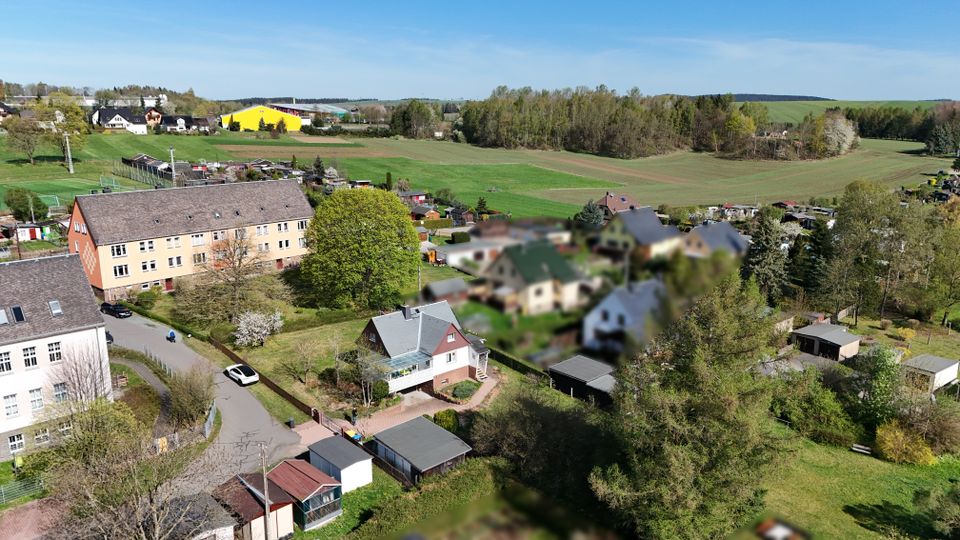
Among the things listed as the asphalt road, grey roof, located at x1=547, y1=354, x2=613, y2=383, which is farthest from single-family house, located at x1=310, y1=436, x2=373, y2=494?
grey roof, located at x1=547, y1=354, x2=613, y2=383

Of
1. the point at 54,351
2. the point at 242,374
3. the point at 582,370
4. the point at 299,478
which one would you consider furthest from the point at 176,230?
the point at 582,370

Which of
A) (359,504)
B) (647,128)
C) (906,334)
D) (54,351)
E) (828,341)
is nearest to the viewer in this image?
(359,504)

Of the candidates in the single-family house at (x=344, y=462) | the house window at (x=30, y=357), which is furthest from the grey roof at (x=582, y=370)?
the house window at (x=30, y=357)

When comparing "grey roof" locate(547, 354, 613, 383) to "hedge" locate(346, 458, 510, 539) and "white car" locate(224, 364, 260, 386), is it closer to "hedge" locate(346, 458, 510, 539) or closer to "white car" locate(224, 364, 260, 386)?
"hedge" locate(346, 458, 510, 539)

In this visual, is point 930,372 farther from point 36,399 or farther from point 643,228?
point 36,399

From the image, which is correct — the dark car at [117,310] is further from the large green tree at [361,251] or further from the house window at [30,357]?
the house window at [30,357]

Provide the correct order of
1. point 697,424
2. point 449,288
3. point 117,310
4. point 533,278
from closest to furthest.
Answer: point 533,278, point 449,288, point 697,424, point 117,310
